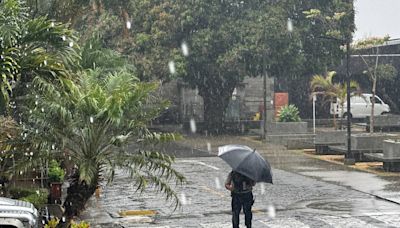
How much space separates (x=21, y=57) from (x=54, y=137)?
191 centimetres

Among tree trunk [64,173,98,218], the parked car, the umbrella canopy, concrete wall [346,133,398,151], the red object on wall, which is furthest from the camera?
the red object on wall

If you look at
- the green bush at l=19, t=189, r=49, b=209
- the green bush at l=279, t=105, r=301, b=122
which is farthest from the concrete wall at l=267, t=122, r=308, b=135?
the green bush at l=19, t=189, r=49, b=209

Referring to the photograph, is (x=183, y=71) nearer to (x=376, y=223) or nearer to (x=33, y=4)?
(x=33, y=4)

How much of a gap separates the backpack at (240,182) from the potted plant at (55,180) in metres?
4.30

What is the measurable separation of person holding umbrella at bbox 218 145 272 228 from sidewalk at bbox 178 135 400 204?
18.1 feet

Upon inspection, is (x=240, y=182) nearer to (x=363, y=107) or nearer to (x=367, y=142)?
(x=367, y=142)

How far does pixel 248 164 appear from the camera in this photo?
12852mm

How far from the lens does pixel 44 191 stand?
1541 centimetres

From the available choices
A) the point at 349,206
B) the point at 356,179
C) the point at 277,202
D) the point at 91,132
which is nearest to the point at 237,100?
the point at 356,179

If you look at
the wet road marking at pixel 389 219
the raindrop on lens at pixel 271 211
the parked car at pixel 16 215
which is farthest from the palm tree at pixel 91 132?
the wet road marking at pixel 389 219

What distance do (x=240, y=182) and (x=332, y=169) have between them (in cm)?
1168

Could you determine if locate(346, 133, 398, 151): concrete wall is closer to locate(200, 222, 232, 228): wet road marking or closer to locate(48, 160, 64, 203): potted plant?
locate(200, 222, 232, 228): wet road marking

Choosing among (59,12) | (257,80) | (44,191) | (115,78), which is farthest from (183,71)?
(115,78)

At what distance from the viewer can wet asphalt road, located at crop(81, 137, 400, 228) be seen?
15133mm
